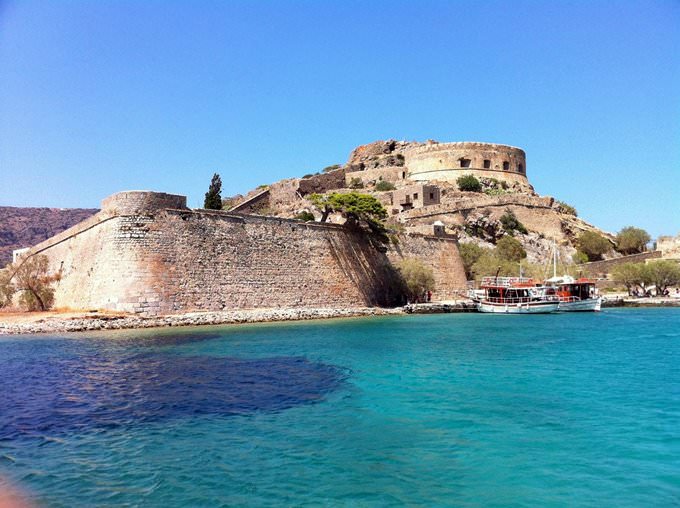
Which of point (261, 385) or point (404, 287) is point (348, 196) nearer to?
point (404, 287)

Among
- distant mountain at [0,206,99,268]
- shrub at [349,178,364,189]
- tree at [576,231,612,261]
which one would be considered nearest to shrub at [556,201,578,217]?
tree at [576,231,612,261]

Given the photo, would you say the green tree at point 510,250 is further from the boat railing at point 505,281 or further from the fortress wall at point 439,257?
the boat railing at point 505,281

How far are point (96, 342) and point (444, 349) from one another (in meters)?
9.77

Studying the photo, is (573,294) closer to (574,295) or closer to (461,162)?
(574,295)

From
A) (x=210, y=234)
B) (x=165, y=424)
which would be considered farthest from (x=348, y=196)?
(x=165, y=424)

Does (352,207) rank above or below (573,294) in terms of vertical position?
above

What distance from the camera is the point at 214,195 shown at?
3269 cm

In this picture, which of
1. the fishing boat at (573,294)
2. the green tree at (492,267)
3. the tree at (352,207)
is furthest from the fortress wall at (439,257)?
the fishing boat at (573,294)

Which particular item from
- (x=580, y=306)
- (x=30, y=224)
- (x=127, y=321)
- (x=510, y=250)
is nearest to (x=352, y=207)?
(x=127, y=321)

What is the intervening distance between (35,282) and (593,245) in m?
37.4

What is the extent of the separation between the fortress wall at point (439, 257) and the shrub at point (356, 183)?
15.3 m

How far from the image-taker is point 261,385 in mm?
10844

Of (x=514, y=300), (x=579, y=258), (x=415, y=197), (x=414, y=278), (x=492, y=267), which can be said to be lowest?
(x=514, y=300)

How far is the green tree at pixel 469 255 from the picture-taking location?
3841cm
